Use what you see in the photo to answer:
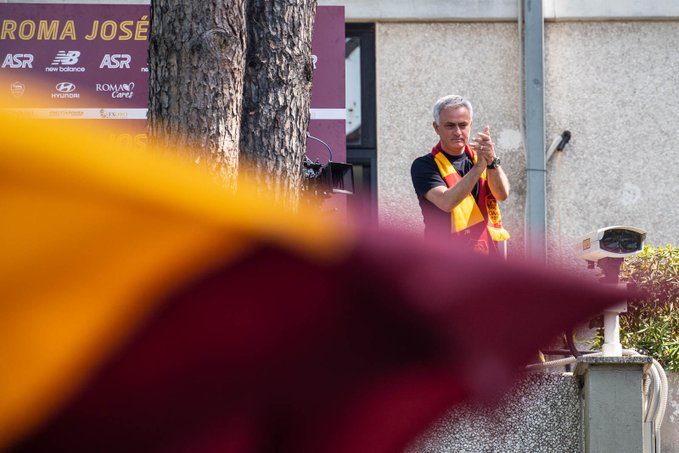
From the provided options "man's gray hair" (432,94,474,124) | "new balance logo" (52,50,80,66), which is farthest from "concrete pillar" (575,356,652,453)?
"new balance logo" (52,50,80,66)

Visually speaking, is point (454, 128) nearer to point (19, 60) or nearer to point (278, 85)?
point (278, 85)

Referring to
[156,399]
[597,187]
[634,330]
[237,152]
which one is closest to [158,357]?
[156,399]

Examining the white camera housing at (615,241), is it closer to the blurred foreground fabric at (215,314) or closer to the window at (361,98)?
the blurred foreground fabric at (215,314)

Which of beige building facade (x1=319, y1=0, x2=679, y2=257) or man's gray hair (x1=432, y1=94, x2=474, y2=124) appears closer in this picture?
man's gray hair (x1=432, y1=94, x2=474, y2=124)

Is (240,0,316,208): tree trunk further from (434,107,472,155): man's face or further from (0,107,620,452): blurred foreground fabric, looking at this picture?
(0,107,620,452): blurred foreground fabric

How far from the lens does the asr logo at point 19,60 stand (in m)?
6.79

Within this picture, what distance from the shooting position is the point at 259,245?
1.77 feet

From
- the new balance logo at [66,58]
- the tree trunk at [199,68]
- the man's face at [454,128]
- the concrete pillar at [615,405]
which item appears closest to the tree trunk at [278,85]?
the tree trunk at [199,68]

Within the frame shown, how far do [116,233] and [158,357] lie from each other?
0.28ft

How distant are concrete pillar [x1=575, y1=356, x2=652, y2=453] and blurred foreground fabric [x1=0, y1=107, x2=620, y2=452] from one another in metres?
3.68

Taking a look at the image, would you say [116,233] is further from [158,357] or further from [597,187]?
[597,187]

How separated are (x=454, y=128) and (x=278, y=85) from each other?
1.21m

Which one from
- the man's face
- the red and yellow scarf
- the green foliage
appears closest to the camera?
the red and yellow scarf

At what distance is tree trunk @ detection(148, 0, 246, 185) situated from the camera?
2.58 m
